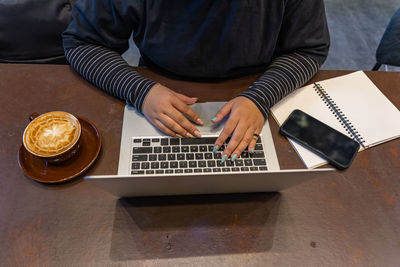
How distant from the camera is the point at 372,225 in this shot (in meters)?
0.53

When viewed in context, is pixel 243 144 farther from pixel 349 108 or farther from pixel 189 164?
pixel 349 108

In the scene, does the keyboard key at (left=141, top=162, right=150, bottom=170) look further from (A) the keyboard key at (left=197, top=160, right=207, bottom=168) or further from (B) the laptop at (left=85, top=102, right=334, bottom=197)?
(A) the keyboard key at (left=197, top=160, right=207, bottom=168)

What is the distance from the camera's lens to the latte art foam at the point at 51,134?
54 centimetres

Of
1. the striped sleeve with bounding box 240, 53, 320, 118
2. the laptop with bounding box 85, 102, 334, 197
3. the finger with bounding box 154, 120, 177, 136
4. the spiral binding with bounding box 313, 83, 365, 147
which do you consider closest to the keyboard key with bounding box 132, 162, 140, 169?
the laptop with bounding box 85, 102, 334, 197

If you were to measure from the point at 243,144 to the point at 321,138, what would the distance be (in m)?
0.21

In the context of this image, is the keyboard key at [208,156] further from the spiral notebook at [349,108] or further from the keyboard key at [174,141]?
the spiral notebook at [349,108]

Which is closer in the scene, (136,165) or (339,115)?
(136,165)

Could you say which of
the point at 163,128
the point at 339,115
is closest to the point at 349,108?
the point at 339,115

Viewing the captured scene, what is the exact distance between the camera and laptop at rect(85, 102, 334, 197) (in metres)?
0.44

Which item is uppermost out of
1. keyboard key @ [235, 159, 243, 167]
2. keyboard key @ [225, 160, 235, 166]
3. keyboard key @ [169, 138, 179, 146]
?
keyboard key @ [235, 159, 243, 167]

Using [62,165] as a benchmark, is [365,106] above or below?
above

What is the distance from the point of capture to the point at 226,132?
24.1 inches

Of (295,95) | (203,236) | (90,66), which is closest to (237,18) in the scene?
(295,95)

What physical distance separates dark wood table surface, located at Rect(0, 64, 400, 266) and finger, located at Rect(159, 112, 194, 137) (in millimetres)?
128
